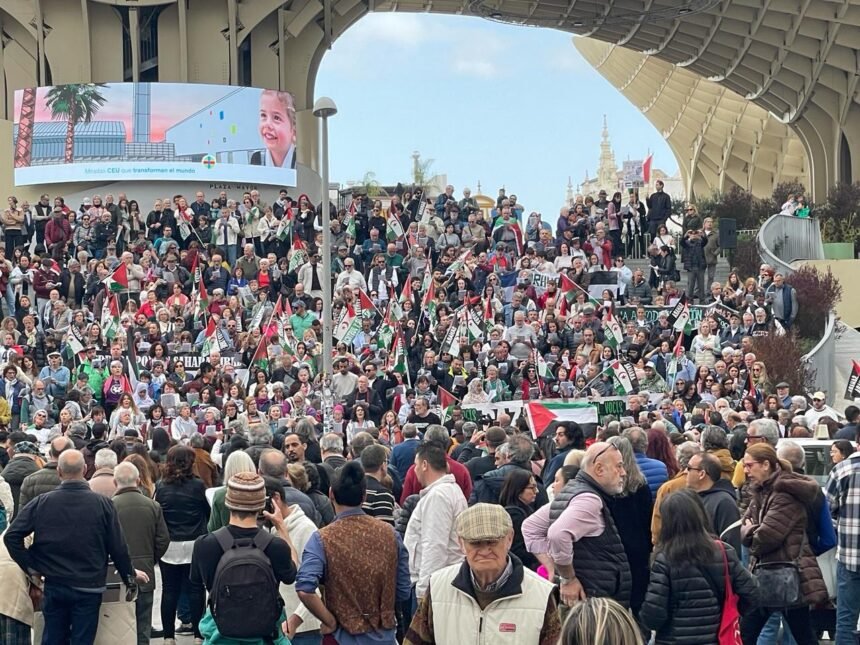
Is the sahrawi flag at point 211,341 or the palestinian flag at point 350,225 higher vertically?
the palestinian flag at point 350,225

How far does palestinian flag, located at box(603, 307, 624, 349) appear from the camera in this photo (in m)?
26.1

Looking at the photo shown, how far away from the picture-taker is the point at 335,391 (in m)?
23.4

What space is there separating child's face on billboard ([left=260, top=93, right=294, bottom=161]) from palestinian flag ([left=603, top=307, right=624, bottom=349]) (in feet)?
55.3

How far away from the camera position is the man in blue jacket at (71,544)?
9.76 m

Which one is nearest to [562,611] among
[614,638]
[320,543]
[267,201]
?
[320,543]

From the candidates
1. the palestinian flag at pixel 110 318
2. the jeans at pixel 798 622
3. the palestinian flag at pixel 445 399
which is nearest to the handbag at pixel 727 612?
the jeans at pixel 798 622

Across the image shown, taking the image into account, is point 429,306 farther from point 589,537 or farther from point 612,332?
point 589,537

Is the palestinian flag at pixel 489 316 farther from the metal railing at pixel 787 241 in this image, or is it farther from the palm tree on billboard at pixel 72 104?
the palm tree on billboard at pixel 72 104

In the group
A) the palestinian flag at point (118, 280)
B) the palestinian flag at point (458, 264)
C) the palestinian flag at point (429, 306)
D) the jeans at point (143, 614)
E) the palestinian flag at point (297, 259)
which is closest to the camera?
the jeans at point (143, 614)

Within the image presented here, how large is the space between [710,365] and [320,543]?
17331 mm

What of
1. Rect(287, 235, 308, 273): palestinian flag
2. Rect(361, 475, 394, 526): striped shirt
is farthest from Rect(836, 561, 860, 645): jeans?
Rect(287, 235, 308, 273): palestinian flag

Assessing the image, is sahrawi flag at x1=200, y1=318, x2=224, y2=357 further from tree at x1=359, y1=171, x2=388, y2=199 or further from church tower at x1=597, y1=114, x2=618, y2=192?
church tower at x1=597, y1=114, x2=618, y2=192

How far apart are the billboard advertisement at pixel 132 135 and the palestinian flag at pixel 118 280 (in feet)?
37.5

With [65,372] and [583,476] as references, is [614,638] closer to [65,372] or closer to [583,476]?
[583,476]
